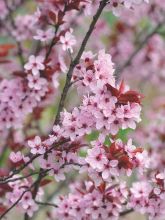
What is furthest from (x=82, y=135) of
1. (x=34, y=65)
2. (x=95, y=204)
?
(x=34, y=65)

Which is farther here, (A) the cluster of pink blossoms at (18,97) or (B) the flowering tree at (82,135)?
(A) the cluster of pink blossoms at (18,97)

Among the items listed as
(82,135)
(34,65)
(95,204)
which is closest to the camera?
(82,135)

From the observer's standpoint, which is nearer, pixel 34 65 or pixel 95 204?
pixel 95 204

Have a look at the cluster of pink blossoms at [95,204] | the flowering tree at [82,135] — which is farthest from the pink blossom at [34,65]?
the cluster of pink blossoms at [95,204]

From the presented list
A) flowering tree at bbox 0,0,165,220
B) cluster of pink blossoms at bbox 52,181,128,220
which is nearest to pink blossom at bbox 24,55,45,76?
flowering tree at bbox 0,0,165,220

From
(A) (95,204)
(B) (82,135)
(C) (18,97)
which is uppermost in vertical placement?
(B) (82,135)

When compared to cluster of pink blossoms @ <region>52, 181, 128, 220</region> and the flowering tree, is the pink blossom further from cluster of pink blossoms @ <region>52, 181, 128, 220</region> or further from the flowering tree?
cluster of pink blossoms @ <region>52, 181, 128, 220</region>

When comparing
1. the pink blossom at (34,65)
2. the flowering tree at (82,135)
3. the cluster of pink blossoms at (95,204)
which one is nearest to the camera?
the flowering tree at (82,135)

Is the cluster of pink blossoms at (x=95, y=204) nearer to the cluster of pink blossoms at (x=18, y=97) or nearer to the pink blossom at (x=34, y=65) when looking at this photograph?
the cluster of pink blossoms at (x=18, y=97)

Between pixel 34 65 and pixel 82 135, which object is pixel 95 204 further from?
pixel 34 65

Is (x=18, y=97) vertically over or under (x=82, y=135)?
under

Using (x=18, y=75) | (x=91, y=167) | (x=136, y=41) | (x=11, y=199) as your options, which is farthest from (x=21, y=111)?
(x=136, y=41)
